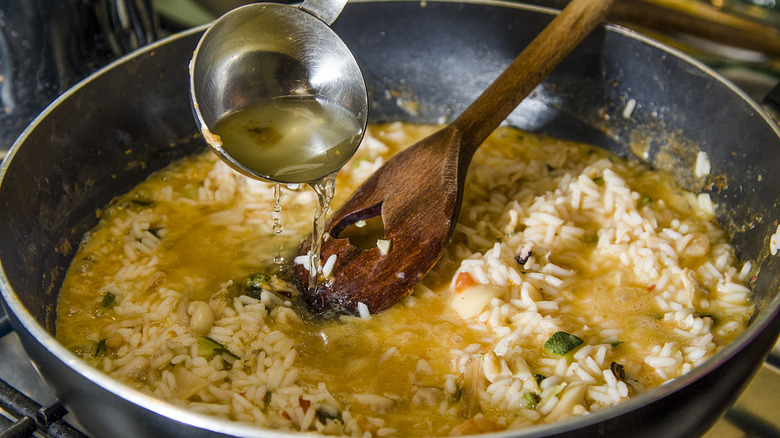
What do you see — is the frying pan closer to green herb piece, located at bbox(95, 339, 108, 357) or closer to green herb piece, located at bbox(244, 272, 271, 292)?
green herb piece, located at bbox(95, 339, 108, 357)

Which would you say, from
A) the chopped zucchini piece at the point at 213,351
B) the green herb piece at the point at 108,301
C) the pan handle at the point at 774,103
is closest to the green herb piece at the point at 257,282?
the chopped zucchini piece at the point at 213,351

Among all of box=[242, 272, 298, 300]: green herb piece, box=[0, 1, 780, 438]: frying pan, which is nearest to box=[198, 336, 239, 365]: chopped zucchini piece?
box=[242, 272, 298, 300]: green herb piece

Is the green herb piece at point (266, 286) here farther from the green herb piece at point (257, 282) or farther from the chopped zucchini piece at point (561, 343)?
the chopped zucchini piece at point (561, 343)

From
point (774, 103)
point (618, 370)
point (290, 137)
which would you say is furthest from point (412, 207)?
point (774, 103)

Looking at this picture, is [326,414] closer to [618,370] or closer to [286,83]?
[618,370]

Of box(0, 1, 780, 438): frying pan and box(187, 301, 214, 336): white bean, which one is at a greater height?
box(0, 1, 780, 438): frying pan
